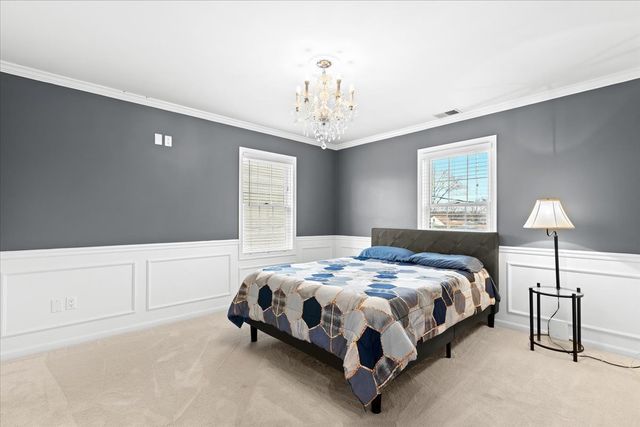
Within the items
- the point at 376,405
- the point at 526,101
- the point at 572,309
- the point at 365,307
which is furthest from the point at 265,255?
the point at 526,101

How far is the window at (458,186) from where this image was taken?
12.6 feet

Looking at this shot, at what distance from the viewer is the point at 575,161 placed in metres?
3.17

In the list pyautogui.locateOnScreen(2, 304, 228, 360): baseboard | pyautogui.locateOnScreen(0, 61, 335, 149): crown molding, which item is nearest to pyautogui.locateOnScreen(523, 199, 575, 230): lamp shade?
pyautogui.locateOnScreen(0, 61, 335, 149): crown molding

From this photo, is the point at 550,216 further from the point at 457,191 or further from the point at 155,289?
the point at 155,289

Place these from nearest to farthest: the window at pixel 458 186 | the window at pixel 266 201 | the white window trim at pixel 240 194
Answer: the window at pixel 458 186, the white window trim at pixel 240 194, the window at pixel 266 201

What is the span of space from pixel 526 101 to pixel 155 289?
4686 millimetres

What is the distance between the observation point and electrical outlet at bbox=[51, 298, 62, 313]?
9.80 feet

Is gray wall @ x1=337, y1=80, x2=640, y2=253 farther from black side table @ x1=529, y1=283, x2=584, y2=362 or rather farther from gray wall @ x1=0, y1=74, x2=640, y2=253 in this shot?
black side table @ x1=529, y1=283, x2=584, y2=362

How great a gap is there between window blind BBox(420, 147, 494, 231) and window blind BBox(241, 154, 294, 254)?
6.77ft

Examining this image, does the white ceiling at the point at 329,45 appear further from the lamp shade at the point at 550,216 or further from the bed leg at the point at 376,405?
the bed leg at the point at 376,405

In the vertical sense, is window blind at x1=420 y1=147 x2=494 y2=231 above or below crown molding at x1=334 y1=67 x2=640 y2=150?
below

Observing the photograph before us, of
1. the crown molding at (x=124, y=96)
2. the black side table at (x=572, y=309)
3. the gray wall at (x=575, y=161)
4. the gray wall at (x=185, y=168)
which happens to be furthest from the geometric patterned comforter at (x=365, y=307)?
the crown molding at (x=124, y=96)

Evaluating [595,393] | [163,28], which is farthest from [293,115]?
[595,393]

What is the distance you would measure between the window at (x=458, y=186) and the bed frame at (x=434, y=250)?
23 centimetres
